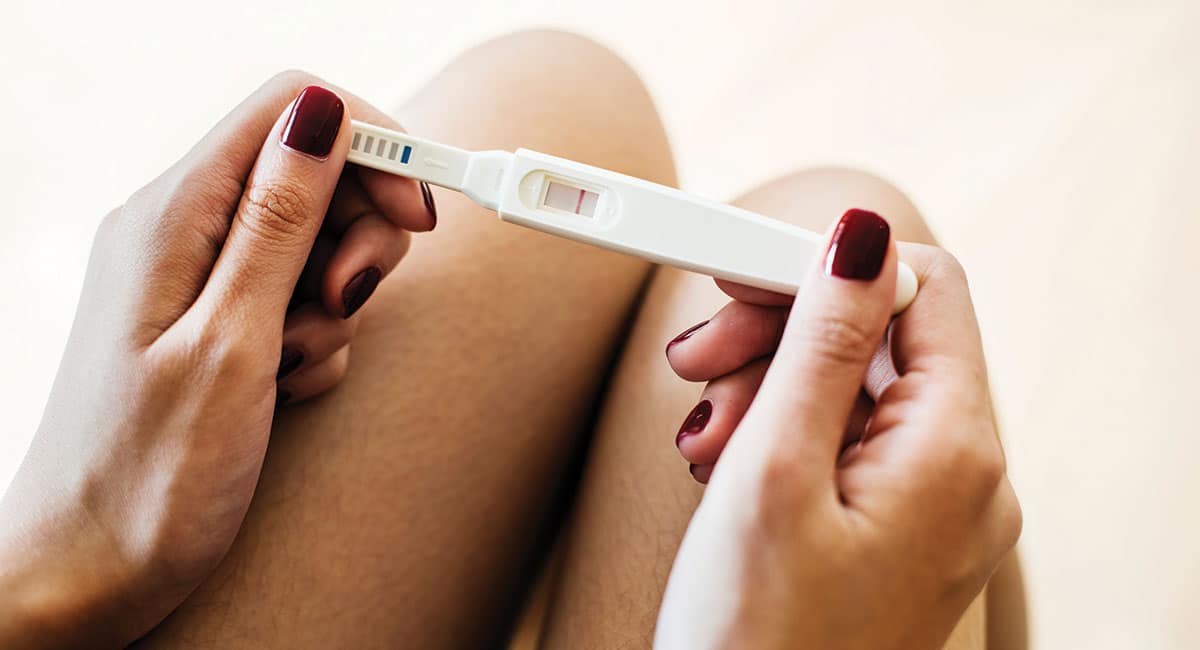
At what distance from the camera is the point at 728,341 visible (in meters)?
0.55

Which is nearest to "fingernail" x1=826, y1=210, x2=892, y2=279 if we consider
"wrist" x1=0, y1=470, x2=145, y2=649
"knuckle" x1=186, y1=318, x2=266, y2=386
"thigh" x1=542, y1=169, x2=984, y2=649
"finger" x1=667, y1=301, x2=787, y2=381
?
"finger" x1=667, y1=301, x2=787, y2=381

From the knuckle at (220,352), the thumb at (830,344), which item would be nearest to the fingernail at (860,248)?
the thumb at (830,344)

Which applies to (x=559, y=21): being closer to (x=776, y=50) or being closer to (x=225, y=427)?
(x=776, y=50)

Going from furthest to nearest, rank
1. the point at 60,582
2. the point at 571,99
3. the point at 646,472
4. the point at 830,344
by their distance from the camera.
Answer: the point at 571,99, the point at 646,472, the point at 60,582, the point at 830,344

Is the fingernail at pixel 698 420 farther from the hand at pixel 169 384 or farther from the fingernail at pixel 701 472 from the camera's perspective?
the hand at pixel 169 384

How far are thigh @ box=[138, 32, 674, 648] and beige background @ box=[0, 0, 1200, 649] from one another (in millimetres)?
458

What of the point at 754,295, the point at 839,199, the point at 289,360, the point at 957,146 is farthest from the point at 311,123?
the point at 957,146

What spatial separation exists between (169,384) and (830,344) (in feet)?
1.18

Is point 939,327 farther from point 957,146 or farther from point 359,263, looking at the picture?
point 957,146

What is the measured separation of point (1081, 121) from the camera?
3.47ft

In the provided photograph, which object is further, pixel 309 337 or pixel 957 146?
pixel 957 146

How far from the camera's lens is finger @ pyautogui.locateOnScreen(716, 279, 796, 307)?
53 centimetres

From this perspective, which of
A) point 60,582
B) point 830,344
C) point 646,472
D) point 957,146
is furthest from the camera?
point 957,146

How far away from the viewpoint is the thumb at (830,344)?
1.33 ft
